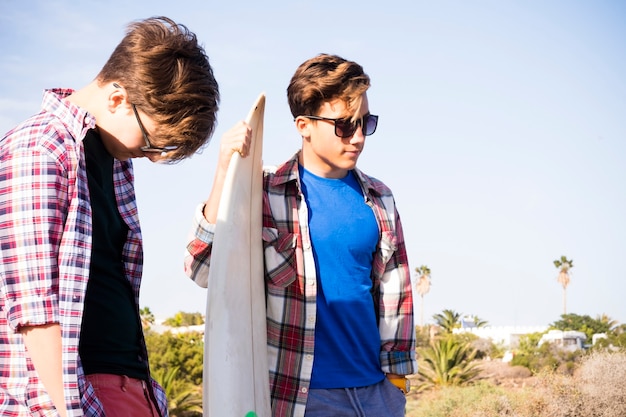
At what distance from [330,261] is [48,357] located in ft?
4.81

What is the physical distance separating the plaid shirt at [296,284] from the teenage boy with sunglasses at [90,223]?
60cm

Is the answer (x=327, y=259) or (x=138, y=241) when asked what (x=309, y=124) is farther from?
(x=138, y=241)

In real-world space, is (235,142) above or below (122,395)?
above

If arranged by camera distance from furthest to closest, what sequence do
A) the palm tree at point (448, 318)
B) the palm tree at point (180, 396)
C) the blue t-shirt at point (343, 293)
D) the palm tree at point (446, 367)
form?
the palm tree at point (448, 318) → the palm tree at point (446, 367) → the palm tree at point (180, 396) → the blue t-shirt at point (343, 293)

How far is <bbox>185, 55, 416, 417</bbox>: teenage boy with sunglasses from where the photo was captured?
10.2ft

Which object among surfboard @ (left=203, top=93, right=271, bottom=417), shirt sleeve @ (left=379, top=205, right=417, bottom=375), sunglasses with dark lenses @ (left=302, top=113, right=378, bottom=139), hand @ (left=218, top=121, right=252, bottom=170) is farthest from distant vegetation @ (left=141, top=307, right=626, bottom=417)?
hand @ (left=218, top=121, right=252, bottom=170)

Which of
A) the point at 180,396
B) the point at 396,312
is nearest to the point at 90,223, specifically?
the point at 396,312

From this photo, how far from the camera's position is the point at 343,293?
3219 mm

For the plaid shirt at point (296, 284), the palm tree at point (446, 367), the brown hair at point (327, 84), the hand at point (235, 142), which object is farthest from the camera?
the palm tree at point (446, 367)

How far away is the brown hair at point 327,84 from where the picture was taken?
347 cm

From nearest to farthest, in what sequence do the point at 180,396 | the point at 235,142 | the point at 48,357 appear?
the point at 48,357, the point at 235,142, the point at 180,396

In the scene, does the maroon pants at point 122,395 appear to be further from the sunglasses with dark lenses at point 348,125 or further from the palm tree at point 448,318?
the palm tree at point 448,318

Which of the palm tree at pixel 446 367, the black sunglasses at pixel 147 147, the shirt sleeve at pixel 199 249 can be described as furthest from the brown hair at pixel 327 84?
the palm tree at pixel 446 367

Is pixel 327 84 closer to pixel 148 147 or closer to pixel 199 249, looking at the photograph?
pixel 199 249
